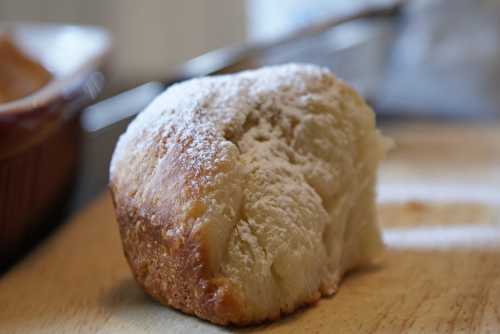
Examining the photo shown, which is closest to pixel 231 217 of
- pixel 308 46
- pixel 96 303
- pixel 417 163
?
pixel 96 303

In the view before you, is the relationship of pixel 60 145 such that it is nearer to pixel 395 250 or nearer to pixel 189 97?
pixel 189 97

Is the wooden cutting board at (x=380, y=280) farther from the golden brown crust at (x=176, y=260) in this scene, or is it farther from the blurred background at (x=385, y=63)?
the blurred background at (x=385, y=63)

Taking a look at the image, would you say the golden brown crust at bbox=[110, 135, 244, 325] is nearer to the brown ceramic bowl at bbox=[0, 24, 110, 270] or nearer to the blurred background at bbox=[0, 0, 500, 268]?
the brown ceramic bowl at bbox=[0, 24, 110, 270]

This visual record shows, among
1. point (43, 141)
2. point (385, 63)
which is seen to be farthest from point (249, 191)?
point (385, 63)

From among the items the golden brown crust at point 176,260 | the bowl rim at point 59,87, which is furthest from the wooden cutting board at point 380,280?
the bowl rim at point 59,87

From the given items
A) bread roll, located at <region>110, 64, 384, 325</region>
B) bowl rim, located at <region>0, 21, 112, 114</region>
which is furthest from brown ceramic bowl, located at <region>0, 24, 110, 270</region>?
bread roll, located at <region>110, 64, 384, 325</region>
